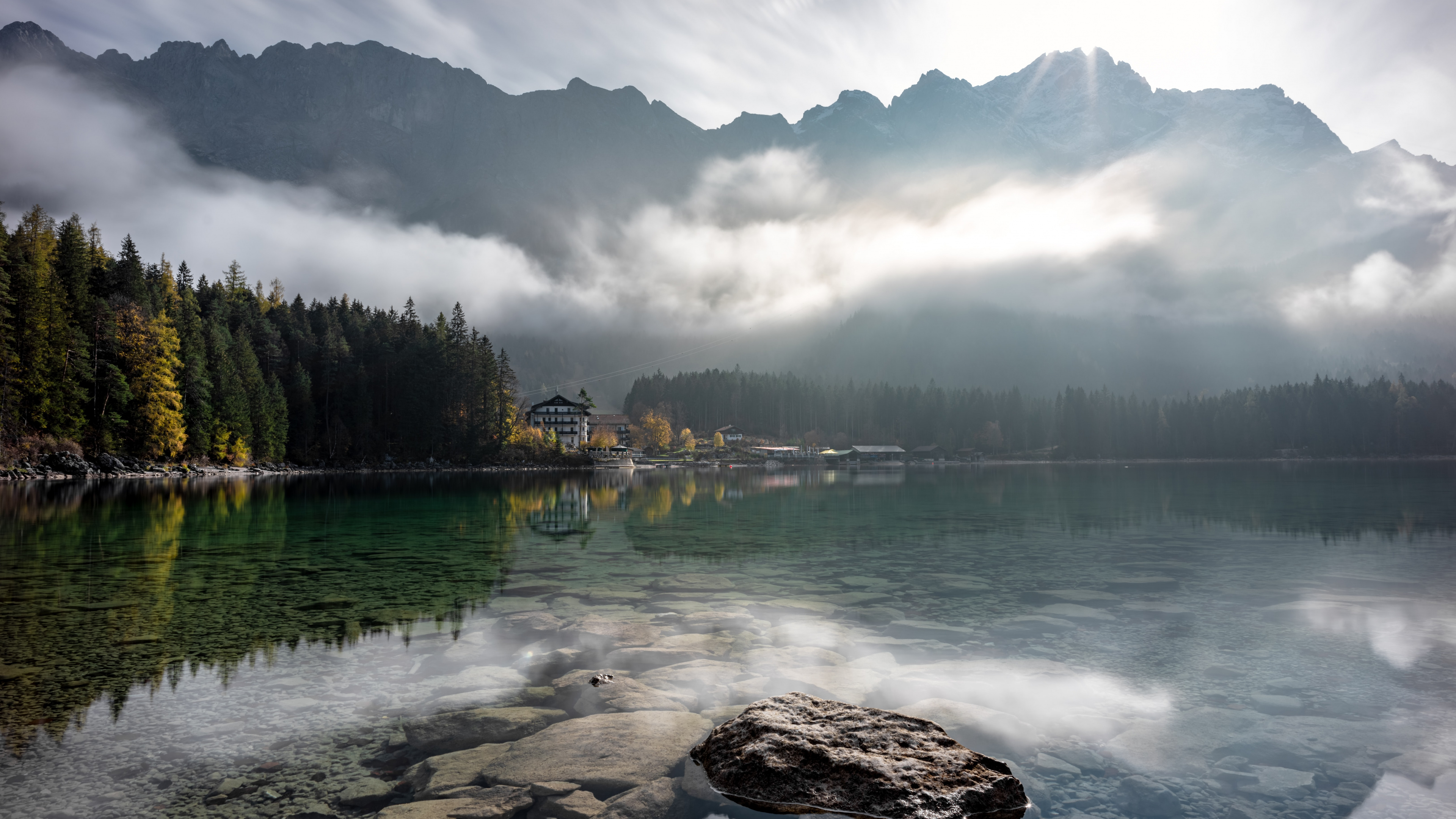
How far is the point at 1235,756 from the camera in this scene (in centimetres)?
925

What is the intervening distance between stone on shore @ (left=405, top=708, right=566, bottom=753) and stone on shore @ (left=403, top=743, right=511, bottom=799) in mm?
273

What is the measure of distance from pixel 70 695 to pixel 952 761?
1323 centimetres

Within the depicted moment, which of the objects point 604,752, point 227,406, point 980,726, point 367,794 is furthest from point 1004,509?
point 227,406

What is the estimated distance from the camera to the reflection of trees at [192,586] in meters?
12.2

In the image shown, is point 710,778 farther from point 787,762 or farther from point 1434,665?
point 1434,665

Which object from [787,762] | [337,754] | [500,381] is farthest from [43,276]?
[787,762]

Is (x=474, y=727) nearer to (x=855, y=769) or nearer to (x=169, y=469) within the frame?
(x=855, y=769)

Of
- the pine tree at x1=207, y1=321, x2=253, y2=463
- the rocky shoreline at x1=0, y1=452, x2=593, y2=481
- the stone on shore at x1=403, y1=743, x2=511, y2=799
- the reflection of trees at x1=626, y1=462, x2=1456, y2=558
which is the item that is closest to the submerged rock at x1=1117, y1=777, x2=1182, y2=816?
the stone on shore at x1=403, y1=743, x2=511, y2=799

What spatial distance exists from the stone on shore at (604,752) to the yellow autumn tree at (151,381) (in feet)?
328

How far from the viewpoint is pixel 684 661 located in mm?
13430

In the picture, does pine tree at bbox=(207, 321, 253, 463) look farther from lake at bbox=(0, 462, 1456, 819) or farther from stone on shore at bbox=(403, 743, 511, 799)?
stone on shore at bbox=(403, 743, 511, 799)

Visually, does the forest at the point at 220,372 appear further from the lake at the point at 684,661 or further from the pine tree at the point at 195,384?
the lake at the point at 684,661

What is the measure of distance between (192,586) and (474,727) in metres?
15.9

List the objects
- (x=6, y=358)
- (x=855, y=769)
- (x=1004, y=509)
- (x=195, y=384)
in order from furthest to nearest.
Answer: (x=195, y=384) → (x=6, y=358) → (x=1004, y=509) → (x=855, y=769)
